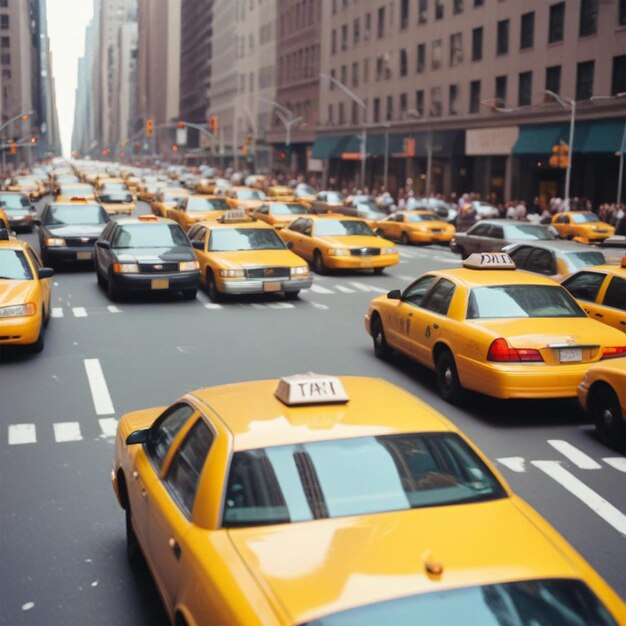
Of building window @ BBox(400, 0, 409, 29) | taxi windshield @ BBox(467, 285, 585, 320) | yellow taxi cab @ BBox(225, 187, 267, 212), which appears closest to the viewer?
taxi windshield @ BBox(467, 285, 585, 320)

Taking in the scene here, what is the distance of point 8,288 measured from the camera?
13438 millimetres

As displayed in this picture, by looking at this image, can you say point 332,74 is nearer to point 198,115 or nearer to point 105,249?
point 105,249

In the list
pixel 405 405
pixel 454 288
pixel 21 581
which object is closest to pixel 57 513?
pixel 21 581

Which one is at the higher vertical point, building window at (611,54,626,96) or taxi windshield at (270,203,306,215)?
building window at (611,54,626,96)

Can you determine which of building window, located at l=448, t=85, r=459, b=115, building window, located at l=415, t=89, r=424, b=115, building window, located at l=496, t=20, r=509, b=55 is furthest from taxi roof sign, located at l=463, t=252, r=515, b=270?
building window, located at l=415, t=89, r=424, b=115

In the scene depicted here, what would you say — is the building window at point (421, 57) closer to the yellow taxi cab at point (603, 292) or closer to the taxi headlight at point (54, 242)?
the taxi headlight at point (54, 242)

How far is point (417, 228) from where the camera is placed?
36.3 metres

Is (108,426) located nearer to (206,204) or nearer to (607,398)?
(607,398)

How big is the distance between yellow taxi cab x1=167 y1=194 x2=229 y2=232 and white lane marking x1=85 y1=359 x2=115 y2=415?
1966 centimetres

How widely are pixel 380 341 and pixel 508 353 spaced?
11.8ft

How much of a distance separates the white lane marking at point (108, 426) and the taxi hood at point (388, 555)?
5.48 m

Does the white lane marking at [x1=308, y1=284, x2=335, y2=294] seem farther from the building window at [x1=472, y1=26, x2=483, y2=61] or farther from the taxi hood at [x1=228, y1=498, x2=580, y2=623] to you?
the building window at [x1=472, y1=26, x2=483, y2=61]

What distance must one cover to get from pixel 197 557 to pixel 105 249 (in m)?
16.5

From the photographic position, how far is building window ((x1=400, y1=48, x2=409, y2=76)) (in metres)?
65.8
